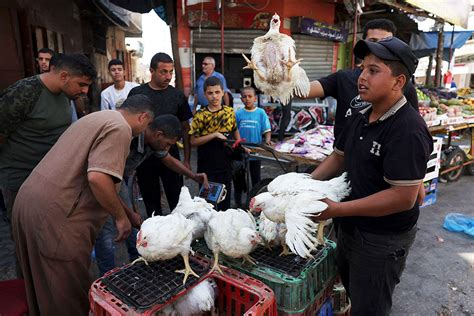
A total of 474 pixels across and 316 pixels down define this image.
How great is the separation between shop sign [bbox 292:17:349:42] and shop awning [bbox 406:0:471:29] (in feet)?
8.96

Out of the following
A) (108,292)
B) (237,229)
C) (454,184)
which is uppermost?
(237,229)

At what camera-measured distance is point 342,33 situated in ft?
35.3

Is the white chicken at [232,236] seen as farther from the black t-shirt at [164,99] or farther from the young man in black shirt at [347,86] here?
the black t-shirt at [164,99]

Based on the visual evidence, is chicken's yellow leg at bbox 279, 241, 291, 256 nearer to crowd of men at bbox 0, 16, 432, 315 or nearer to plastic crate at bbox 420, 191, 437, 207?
crowd of men at bbox 0, 16, 432, 315

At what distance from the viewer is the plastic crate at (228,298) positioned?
57.5 inches

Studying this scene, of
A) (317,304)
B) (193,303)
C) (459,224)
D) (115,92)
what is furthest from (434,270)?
(115,92)

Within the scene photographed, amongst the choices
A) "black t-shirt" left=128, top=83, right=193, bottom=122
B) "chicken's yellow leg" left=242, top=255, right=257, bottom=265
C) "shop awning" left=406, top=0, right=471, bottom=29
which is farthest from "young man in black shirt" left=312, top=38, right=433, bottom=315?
"shop awning" left=406, top=0, right=471, bottom=29

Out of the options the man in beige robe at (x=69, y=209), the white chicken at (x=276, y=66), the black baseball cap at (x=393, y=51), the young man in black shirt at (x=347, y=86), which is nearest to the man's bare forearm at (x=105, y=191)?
the man in beige robe at (x=69, y=209)

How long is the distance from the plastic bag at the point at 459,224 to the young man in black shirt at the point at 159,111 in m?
3.72

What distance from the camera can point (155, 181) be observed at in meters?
3.60

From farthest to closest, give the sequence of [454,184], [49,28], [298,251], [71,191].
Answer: [49,28]
[454,184]
[71,191]
[298,251]

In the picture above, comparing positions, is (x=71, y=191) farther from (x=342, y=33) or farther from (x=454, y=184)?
(x=342, y=33)

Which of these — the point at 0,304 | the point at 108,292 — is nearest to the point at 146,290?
the point at 108,292

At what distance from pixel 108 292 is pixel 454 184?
6.93m
